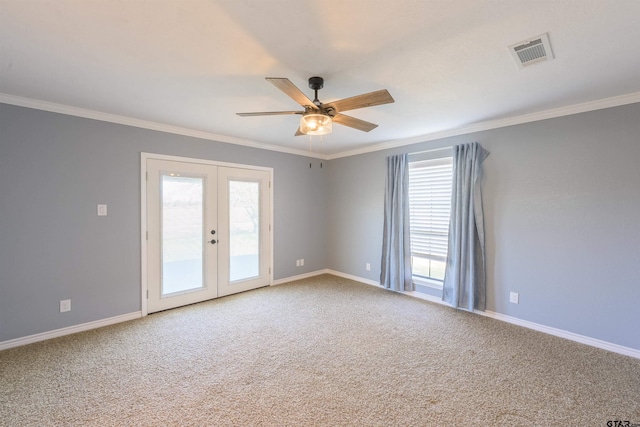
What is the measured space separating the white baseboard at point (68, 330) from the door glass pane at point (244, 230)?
1.42 metres

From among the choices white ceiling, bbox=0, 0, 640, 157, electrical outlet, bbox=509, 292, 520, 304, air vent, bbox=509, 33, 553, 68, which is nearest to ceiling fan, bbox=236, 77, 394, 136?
white ceiling, bbox=0, 0, 640, 157

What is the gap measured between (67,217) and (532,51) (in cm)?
462

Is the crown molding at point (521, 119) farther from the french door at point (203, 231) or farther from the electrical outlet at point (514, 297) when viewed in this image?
the french door at point (203, 231)

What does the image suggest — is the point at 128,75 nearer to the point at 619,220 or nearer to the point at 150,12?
the point at 150,12

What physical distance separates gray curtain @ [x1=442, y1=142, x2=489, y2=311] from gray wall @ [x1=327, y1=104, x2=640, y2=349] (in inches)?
4.2

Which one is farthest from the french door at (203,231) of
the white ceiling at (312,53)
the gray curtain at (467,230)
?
the gray curtain at (467,230)

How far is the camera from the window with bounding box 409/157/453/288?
4.01 meters

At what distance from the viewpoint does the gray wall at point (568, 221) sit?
8.79ft

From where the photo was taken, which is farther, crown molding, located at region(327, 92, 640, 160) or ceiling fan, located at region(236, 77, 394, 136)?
crown molding, located at region(327, 92, 640, 160)

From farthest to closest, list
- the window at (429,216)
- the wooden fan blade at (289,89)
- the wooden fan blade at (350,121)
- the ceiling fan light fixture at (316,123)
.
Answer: the window at (429,216)
the wooden fan blade at (350,121)
the ceiling fan light fixture at (316,123)
the wooden fan blade at (289,89)

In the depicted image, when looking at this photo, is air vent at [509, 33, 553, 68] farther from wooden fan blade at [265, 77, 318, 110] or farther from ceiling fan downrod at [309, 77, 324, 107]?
wooden fan blade at [265, 77, 318, 110]

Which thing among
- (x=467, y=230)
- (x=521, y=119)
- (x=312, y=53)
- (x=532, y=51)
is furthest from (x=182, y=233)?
(x=521, y=119)

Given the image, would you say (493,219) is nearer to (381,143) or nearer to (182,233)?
(381,143)

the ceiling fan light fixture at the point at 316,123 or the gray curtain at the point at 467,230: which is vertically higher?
the ceiling fan light fixture at the point at 316,123
